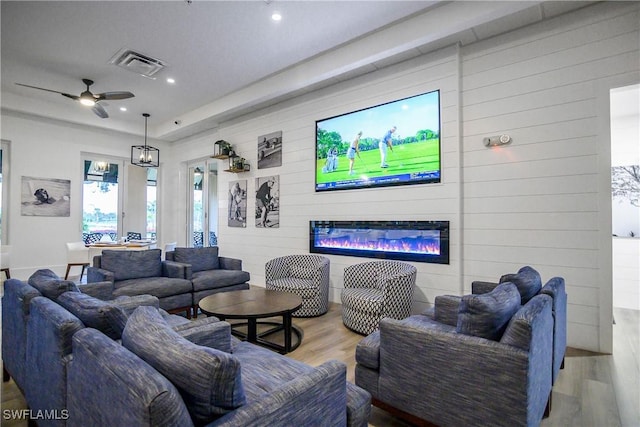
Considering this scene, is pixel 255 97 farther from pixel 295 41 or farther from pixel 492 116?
pixel 492 116

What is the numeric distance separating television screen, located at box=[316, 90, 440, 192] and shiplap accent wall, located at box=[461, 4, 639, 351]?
0.41 m

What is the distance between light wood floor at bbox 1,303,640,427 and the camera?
199 cm

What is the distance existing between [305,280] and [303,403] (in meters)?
3.15

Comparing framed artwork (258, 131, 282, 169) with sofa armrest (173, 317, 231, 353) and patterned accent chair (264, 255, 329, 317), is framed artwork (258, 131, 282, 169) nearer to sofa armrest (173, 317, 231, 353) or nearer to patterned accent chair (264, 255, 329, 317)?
patterned accent chair (264, 255, 329, 317)

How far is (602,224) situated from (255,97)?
4.78m

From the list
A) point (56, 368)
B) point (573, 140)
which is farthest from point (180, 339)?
point (573, 140)

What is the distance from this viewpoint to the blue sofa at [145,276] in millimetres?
3707

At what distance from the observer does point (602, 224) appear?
2.90 m

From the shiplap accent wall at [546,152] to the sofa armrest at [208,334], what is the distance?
2.86 meters

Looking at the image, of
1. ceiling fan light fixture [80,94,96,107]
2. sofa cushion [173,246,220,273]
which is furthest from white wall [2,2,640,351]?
ceiling fan light fixture [80,94,96,107]

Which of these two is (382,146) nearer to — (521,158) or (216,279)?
(521,158)

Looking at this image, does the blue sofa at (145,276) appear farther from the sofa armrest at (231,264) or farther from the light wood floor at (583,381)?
the light wood floor at (583,381)

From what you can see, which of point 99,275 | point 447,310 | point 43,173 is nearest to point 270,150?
point 99,275

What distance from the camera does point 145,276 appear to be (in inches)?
164
